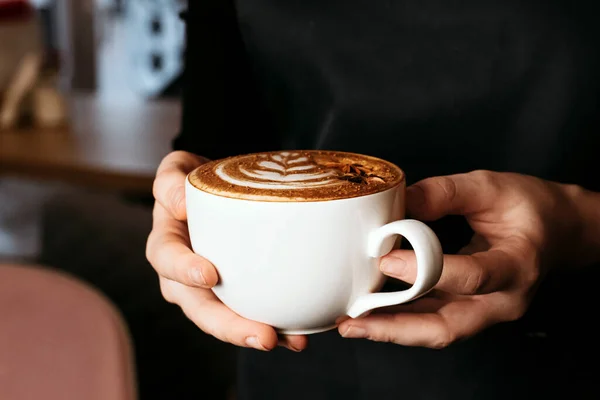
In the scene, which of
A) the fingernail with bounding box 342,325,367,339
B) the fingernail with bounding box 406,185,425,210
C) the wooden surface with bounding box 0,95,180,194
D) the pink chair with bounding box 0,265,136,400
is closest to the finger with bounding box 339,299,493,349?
the fingernail with bounding box 342,325,367,339

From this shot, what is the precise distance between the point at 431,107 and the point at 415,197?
0.23m

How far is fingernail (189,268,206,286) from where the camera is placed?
0.54 metres

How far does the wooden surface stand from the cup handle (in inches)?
48.1

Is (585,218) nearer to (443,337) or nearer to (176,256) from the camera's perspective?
(443,337)

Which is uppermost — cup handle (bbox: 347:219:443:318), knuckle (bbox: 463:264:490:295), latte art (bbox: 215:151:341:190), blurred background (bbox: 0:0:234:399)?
latte art (bbox: 215:151:341:190)

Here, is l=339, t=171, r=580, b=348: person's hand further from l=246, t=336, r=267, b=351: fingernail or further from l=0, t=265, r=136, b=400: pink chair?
l=0, t=265, r=136, b=400: pink chair

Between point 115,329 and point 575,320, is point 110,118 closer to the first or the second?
point 115,329

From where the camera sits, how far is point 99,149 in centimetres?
188

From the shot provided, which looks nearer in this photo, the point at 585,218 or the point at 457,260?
the point at 457,260

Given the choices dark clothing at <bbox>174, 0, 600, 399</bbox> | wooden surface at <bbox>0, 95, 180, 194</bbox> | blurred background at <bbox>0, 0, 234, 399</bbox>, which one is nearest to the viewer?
dark clothing at <bbox>174, 0, 600, 399</bbox>

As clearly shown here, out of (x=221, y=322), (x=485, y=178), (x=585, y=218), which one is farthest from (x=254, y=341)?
(x=585, y=218)

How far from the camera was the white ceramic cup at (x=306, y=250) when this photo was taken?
50 cm

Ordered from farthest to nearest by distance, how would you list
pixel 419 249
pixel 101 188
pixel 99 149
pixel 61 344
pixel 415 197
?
pixel 101 188 → pixel 99 149 → pixel 61 344 → pixel 415 197 → pixel 419 249

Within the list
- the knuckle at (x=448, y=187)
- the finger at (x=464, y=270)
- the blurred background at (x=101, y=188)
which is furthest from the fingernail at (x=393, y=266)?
the blurred background at (x=101, y=188)
